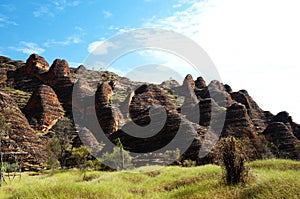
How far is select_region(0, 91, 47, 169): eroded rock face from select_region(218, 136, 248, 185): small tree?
38.6 m

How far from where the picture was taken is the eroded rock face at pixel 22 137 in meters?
45.2

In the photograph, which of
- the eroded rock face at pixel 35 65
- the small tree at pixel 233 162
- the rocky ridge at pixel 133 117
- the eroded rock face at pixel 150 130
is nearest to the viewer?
the small tree at pixel 233 162

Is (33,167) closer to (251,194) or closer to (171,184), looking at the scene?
(171,184)

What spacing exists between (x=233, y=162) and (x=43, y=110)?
6224 centimetres

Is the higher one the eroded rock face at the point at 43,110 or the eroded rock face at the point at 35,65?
the eroded rock face at the point at 35,65

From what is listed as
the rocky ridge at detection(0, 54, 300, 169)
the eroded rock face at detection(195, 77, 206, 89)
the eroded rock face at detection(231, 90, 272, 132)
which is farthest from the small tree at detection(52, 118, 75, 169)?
the eroded rock face at detection(195, 77, 206, 89)

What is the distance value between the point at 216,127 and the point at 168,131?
1710 centimetres

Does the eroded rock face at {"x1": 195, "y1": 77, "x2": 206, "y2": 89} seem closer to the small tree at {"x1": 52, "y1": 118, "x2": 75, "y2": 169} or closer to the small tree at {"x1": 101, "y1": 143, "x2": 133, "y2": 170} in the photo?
the small tree at {"x1": 52, "y1": 118, "x2": 75, "y2": 169}

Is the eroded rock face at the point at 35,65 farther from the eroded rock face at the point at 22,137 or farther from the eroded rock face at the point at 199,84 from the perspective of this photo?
the eroded rock face at the point at 199,84

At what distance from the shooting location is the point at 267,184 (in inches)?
332

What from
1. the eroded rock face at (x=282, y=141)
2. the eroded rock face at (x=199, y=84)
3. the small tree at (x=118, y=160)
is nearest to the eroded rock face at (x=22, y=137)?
the small tree at (x=118, y=160)

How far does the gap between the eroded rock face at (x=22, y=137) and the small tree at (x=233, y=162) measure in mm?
38612

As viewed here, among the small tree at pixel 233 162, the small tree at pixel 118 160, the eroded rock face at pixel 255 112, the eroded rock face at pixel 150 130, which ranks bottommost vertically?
Answer: the small tree at pixel 118 160

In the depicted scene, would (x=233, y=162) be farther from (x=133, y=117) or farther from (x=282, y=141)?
(x=282, y=141)
